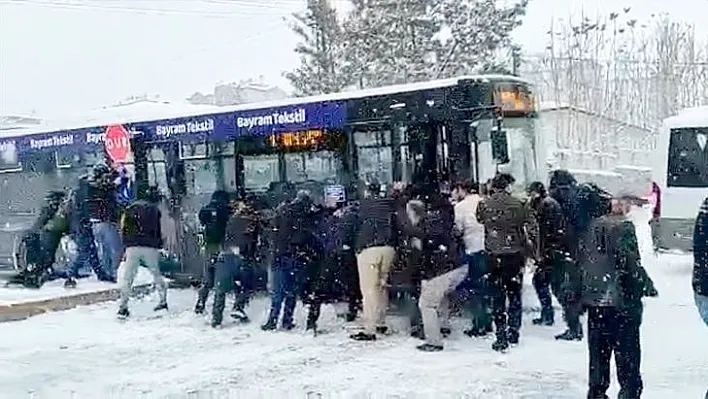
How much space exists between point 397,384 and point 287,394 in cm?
97

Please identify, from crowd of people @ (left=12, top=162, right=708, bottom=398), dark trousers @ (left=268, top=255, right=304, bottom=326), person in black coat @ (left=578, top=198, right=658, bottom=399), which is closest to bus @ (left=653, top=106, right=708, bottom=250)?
crowd of people @ (left=12, top=162, right=708, bottom=398)

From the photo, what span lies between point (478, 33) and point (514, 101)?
1576 cm

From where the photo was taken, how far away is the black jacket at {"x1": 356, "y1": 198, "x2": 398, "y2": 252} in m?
10.2

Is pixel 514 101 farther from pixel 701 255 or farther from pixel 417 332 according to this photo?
pixel 701 255

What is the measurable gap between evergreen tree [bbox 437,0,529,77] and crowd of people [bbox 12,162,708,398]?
15744 millimetres

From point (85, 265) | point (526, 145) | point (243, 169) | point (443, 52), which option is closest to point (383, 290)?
point (526, 145)

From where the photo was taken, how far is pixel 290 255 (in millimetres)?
10984

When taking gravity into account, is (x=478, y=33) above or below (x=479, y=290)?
above

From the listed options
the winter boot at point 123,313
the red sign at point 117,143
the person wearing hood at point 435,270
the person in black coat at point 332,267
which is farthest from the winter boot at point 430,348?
the red sign at point 117,143

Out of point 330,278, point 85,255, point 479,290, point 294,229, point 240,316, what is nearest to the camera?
point 479,290

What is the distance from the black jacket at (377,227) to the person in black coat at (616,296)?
3.34 metres

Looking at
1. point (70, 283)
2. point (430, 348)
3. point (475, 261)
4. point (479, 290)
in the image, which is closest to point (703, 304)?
point (430, 348)

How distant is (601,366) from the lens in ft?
23.2

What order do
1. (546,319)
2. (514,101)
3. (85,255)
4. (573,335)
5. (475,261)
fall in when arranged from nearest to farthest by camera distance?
(573,335), (475,261), (546,319), (514,101), (85,255)
